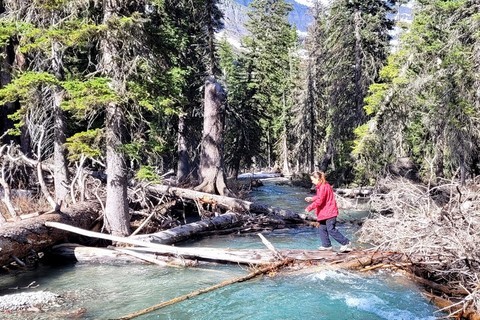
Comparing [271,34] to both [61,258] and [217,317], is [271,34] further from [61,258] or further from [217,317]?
[217,317]

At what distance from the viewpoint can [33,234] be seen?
1059 centimetres

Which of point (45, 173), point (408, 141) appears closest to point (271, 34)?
point (408, 141)

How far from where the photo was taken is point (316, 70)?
4162 centimetres

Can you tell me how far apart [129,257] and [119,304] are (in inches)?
116

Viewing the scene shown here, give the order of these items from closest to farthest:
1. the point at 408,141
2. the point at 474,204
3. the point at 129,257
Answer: the point at 474,204 < the point at 129,257 < the point at 408,141

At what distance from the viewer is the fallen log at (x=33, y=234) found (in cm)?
991

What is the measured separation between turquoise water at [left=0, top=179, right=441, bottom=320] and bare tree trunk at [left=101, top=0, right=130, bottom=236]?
1.83m

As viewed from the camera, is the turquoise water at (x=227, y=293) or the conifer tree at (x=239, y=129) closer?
the turquoise water at (x=227, y=293)

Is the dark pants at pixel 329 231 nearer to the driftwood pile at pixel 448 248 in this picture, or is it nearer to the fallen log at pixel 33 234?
the driftwood pile at pixel 448 248

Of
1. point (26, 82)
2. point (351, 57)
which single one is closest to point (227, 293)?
point (26, 82)

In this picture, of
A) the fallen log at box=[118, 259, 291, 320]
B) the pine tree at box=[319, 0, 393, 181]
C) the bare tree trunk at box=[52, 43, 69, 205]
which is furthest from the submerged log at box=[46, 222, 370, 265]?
the pine tree at box=[319, 0, 393, 181]

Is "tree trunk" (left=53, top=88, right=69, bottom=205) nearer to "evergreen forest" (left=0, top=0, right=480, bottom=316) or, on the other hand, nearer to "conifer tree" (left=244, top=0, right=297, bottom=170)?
"evergreen forest" (left=0, top=0, right=480, bottom=316)

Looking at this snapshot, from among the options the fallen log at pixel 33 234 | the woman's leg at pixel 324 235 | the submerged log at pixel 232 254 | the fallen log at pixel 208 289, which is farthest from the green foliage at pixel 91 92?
the woman's leg at pixel 324 235

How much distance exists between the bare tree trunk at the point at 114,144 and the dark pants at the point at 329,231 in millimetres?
5278
